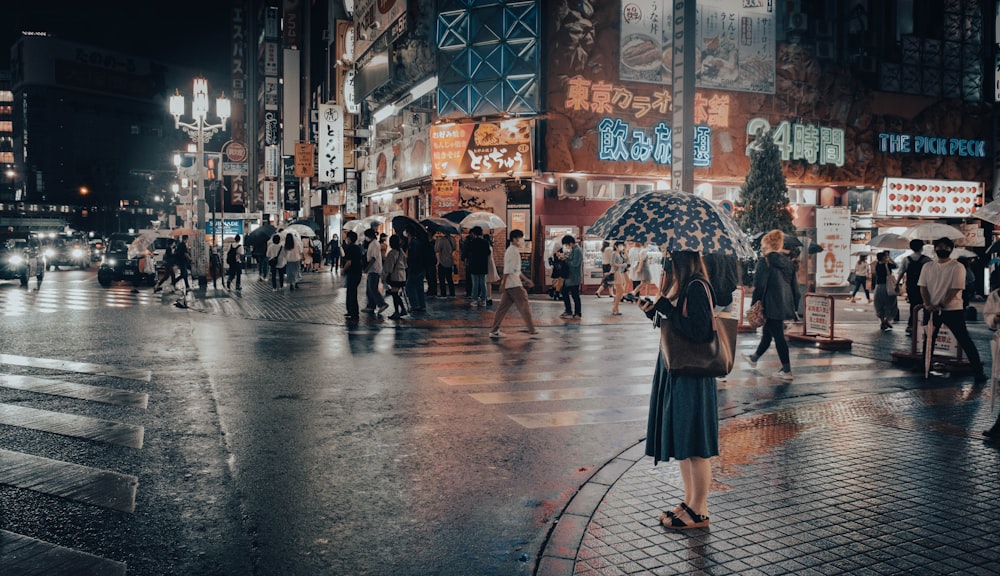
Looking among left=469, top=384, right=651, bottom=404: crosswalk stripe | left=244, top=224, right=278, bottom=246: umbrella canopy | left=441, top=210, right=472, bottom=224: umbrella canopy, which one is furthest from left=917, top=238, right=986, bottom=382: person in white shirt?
left=244, top=224, right=278, bottom=246: umbrella canopy

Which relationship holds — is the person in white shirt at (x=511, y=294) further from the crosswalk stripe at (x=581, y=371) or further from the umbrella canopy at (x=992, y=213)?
the umbrella canopy at (x=992, y=213)

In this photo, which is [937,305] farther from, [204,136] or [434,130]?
[204,136]

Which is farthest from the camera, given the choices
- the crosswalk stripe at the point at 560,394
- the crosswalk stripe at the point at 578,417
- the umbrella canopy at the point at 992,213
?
the crosswalk stripe at the point at 560,394

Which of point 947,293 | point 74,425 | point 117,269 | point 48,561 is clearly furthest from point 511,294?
point 117,269

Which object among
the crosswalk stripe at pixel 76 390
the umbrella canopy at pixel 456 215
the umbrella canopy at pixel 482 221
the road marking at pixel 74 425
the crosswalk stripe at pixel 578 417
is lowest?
the crosswalk stripe at pixel 578 417

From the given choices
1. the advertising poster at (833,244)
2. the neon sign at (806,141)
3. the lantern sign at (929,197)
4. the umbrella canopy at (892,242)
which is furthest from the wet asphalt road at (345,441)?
the lantern sign at (929,197)

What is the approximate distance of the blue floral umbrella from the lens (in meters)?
4.81

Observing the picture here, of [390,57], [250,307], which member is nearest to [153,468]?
[250,307]

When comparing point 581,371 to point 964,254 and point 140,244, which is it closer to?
point 964,254

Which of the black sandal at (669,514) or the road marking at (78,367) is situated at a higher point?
the road marking at (78,367)

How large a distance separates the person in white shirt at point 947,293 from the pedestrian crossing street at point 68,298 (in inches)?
718

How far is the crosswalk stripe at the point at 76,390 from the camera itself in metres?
8.32

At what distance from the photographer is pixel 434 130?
89.1 ft

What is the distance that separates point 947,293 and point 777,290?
2.18 m
